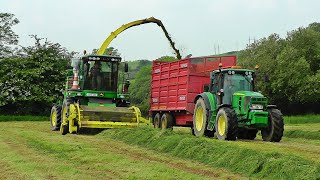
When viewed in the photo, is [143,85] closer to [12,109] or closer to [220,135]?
[12,109]

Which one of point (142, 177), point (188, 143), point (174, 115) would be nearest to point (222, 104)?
point (188, 143)

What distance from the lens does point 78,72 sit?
64.7ft

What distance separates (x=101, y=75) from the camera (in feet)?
65.4

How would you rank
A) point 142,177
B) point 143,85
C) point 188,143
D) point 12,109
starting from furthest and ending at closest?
point 143,85, point 12,109, point 188,143, point 142,177

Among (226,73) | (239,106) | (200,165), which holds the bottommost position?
(200,165)

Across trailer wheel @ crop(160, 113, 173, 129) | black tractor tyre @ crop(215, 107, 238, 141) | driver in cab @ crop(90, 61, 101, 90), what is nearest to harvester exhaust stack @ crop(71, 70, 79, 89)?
driver in cab @ crop(90, 61, 101, 90)

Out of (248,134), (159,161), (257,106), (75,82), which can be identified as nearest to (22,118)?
(75,82)

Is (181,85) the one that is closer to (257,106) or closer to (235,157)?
(257,106)

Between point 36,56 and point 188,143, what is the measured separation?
3057cm

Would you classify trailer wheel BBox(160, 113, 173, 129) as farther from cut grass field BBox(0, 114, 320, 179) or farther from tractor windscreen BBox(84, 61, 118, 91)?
cut grass field BBox(0, 114, 320, 179)

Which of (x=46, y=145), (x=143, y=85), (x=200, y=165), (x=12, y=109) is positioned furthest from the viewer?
(x=143, y=85)

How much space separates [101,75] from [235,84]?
6615 mm

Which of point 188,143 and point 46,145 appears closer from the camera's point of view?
point 188,143

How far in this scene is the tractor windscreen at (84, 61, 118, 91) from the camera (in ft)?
64.5
